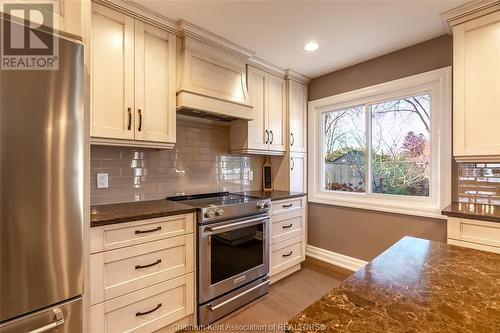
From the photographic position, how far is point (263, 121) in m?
2.82

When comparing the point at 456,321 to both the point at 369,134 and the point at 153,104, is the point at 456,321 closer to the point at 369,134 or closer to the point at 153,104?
the point at 153,104

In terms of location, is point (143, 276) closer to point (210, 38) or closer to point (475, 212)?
point (210, 38)

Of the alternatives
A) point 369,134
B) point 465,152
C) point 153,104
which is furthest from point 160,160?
point 465,152

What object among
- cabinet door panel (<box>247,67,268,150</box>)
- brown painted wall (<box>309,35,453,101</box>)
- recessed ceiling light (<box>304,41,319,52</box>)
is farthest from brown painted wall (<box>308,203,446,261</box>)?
recessed ceiling light (<box>304,41,319,52</box>)

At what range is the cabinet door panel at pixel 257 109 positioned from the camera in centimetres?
268

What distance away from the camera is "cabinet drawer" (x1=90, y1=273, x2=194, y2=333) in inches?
59.2

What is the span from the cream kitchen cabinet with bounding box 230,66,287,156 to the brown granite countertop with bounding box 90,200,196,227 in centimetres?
111

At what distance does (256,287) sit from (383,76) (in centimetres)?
254

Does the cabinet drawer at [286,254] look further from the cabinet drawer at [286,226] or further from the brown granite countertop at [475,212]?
the brown granite countertop at [475,212]

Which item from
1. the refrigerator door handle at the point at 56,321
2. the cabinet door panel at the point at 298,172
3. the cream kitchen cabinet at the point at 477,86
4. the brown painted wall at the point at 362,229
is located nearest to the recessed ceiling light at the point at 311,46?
the cream kitchen cabinet at the point at 477,86

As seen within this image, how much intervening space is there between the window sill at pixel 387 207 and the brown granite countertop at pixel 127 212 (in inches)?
74.0

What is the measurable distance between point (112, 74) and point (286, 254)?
2370 mm

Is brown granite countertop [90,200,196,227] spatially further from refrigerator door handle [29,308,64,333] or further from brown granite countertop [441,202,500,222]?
brown granite countertop [441,202,500,222]

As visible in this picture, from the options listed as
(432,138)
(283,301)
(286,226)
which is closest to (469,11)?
(432,138)
